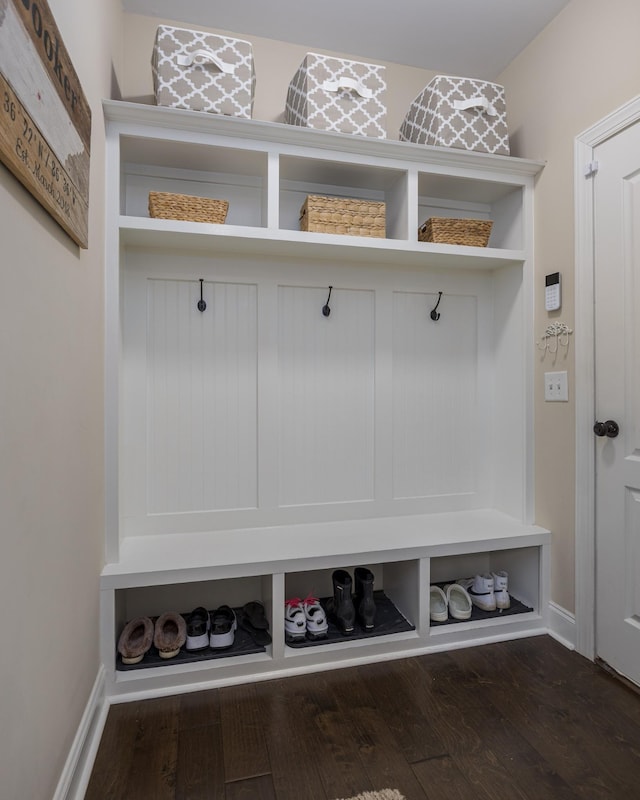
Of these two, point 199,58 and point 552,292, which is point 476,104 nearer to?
point 552,292

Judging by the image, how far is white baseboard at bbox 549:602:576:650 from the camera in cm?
197

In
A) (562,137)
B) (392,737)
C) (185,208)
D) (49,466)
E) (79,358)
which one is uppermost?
(562,137)

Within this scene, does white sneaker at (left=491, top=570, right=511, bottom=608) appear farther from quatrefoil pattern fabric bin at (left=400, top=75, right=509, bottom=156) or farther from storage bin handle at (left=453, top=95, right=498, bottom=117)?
storage bin handle at (left=453, top=95, right=498, bottom=117)

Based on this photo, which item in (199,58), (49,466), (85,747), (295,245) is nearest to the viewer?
(49,466)

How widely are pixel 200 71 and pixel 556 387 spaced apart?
192 centimetres

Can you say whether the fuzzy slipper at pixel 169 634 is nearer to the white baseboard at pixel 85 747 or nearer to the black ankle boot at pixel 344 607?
the white baseboard at pixel 85 747

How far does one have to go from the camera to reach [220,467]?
216 cm

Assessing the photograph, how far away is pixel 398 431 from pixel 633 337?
1.07 meters

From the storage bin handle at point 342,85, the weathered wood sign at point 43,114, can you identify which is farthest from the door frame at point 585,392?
the weathered wood sign at point 43,114

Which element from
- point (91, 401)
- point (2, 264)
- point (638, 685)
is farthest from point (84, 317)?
point (638, 685)

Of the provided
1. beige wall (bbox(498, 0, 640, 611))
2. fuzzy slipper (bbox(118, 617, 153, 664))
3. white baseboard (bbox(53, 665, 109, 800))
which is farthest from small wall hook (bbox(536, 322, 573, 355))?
white baseboard (bbox(53, 665, 109, 800))

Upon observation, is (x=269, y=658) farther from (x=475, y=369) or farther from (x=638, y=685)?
(x=475, y=369)

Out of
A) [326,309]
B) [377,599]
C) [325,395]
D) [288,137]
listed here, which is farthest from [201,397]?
[377,599]

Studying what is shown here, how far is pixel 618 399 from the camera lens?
1789 millimetres
